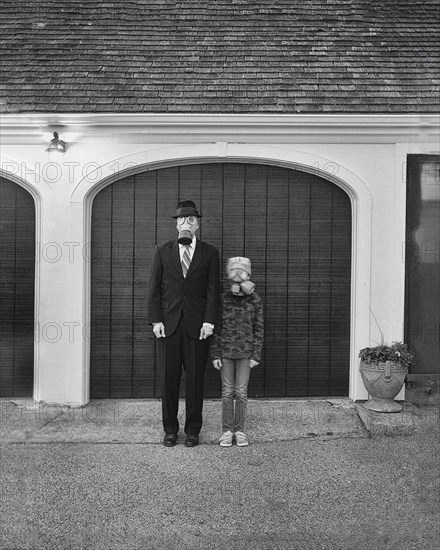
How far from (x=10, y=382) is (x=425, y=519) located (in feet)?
15.6

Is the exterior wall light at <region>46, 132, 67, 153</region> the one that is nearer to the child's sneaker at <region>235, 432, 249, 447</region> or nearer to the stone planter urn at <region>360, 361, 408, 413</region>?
the child's sneaker at <region>235, 432, 249, 447</region>

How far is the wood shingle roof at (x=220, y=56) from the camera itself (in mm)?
6176

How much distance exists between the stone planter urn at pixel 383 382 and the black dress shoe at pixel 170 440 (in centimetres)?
217

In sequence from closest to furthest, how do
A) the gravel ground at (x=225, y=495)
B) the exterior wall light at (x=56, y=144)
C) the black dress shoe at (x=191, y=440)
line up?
the gravel ground at (x=225, y=495)
the black dress shoe at (x=191, y=440)
the exterior wall light at (x=56, y=144)

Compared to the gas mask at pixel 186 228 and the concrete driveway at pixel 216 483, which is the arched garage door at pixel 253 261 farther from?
the gas mask at pixel 186 228

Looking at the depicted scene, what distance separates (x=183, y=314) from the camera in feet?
16.8

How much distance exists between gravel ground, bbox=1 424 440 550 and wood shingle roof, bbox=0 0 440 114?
3638mm

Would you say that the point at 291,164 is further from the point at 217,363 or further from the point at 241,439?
the point at 241,439

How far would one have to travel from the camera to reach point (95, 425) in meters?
5.77

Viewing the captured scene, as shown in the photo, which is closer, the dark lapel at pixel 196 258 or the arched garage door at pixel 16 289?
the dark lapel at pixel 196 258

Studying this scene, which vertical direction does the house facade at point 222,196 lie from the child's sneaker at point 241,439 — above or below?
above

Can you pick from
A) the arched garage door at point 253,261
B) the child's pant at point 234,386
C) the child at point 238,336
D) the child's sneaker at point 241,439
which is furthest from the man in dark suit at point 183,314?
the arched garage door at point 253,261

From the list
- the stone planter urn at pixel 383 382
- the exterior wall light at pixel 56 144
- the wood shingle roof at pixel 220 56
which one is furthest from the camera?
the wood shingle roof at pixel 220 56

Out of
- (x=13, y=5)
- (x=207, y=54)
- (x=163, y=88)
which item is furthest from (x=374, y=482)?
(x=13, y=5)
